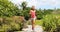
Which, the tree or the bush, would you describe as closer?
the bush

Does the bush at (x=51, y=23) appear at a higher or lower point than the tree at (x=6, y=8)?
higher

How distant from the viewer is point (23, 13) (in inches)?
1259

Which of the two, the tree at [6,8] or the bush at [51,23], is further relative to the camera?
the tree at [6,8]

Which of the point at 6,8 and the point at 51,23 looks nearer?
the point at 51,23

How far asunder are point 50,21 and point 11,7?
11.6 metres

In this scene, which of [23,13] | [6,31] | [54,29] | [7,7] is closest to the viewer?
A: [54,29]

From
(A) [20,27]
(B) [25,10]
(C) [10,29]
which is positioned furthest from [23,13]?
(C) [10,29]

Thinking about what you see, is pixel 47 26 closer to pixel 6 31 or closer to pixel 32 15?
pixel 32 15

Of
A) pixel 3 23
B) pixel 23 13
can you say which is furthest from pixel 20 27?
pixel 23 13

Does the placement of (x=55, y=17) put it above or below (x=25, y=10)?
above

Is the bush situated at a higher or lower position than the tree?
higher

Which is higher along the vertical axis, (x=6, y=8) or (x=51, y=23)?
(x=51, y=23)

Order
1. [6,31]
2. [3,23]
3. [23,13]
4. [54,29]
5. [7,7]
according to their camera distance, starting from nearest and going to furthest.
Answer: [54,29]
[6,31]
[3,23]
[7,7]
[23,13]

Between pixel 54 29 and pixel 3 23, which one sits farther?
pixel 3 23
